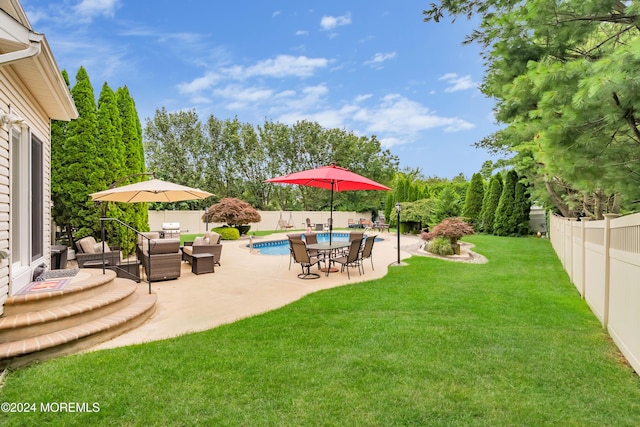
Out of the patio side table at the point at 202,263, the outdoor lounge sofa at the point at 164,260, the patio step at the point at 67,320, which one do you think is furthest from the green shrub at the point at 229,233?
the patio step at the point at 67,320

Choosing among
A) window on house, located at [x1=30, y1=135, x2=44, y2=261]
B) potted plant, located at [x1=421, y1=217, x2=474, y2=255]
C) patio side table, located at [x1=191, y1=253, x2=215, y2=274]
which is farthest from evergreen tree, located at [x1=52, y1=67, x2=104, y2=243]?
potted plant, located at [x1=421, y1=217, x2=474, y2=255]

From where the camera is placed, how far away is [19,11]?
144 inches

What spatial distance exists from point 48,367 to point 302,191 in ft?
89.4

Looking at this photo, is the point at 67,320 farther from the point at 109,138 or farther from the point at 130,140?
the point at 130,140

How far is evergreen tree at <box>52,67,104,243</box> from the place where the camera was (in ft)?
29.8

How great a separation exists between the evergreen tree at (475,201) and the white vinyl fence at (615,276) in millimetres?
14683

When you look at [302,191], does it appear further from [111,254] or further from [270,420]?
[270,420]

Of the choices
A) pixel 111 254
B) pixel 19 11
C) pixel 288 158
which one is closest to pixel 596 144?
pixel 19 11

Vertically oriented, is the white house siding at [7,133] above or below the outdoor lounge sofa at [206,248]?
above

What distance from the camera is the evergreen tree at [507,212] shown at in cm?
1781

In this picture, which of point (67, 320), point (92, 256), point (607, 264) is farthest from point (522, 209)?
point (67, 320)

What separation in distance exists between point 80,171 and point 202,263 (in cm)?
451

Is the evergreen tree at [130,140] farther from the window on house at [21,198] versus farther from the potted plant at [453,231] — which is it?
the potted plant at [453,231]

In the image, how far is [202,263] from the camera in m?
7.80
